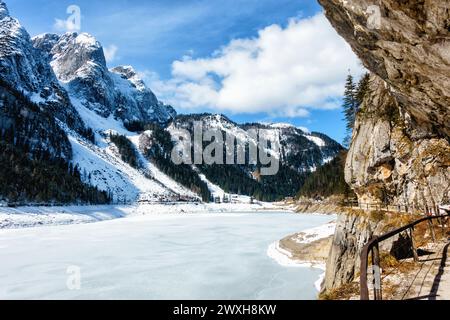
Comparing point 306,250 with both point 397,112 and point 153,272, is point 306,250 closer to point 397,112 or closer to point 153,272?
point 153,272

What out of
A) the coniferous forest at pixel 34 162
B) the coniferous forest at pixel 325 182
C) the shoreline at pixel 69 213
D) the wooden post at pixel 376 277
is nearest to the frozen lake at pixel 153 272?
the wooden post at pixel 376 277

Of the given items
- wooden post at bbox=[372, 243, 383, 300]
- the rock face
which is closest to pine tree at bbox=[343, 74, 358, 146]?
the rock face

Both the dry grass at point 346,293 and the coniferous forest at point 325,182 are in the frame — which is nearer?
the dry grass at point 346,293

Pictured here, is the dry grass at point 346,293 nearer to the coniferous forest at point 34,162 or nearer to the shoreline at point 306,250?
the shoreline at point 306,250

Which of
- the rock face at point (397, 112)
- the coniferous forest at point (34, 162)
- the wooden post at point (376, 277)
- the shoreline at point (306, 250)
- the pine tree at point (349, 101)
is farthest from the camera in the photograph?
the coniferous forest at point (34, 162)

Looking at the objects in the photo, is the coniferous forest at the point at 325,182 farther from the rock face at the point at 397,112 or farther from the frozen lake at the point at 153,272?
the rock face at the point at 397,112

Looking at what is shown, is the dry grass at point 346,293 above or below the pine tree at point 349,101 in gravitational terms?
below

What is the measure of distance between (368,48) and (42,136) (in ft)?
622

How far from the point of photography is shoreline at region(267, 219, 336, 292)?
34312mm

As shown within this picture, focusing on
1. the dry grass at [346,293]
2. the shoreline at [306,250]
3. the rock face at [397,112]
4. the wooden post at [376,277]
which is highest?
the rock face at [397,112]

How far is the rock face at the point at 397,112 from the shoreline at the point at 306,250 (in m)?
6.31

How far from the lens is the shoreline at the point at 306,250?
34312mm

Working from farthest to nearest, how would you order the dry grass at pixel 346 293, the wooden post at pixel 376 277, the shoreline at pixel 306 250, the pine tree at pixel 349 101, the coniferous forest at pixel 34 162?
the coniferous forest at pixel 34 162 < the pine tree at pixel 349 101 < the shoreline at pixel 306 250 < the dry grass at pixel 346 293 < the wooden post at pixel 376 277
